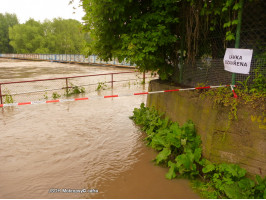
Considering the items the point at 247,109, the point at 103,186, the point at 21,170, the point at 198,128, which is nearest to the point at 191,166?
the point at 198,128

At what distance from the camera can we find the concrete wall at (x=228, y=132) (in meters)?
3.47

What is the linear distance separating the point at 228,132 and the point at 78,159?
3121 millimetres

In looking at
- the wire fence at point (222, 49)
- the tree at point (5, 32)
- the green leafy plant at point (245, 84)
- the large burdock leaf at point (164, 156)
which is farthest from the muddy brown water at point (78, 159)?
the tree at point (5, 32)

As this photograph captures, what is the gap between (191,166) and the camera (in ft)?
13.0

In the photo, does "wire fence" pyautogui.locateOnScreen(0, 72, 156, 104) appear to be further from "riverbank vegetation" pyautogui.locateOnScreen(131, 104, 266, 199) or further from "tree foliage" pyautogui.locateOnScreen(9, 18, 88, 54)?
"tree foliage" pyautogui.locateOnScreen(9, 18, 88, 54)

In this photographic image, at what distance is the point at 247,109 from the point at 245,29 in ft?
5.97

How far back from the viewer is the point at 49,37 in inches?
3644

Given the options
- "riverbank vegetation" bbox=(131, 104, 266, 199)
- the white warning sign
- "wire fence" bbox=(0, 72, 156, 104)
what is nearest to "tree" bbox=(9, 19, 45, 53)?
"wire fence" bbox=(0, 72, 156, 104)

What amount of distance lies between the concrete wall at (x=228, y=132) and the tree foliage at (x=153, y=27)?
1.33 m

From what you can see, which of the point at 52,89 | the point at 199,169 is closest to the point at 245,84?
the point at 199,169

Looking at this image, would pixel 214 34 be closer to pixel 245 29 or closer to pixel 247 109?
pixel 245 29

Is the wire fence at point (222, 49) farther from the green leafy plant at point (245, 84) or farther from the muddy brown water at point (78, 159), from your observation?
the muddy brown water at point (78, 159)

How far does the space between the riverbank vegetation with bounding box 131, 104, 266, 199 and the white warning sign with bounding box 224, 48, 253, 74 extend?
4.55 feet

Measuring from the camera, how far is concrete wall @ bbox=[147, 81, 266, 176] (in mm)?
3473
